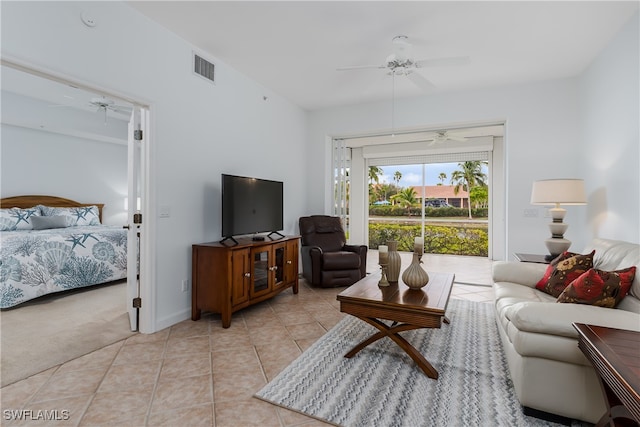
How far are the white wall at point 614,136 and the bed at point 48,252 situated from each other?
576 cm

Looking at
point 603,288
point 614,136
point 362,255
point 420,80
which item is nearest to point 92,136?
point 362,255

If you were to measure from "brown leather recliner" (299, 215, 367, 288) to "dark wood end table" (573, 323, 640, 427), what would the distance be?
301 centimetres

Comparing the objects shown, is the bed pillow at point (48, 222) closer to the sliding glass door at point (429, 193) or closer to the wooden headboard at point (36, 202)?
the wooden headboard at point (36, 202)

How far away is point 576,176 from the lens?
3895mm

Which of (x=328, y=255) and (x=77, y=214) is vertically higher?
(x=77, y=214)

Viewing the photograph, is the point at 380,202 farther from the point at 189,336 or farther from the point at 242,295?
the point at 189,336

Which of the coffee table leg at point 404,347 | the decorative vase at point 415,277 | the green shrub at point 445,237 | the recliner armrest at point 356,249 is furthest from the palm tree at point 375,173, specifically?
the coffee table leg at point 404,347

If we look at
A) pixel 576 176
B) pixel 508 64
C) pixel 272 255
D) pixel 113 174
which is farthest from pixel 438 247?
pixel 113 174

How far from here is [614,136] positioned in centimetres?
300

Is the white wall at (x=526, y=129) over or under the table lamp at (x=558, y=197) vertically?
over

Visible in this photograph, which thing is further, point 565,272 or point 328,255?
point 328,255

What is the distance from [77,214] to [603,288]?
688 cm

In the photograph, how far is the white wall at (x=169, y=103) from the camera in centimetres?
214

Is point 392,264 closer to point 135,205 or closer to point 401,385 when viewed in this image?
point 401,385
